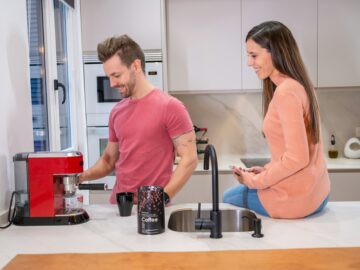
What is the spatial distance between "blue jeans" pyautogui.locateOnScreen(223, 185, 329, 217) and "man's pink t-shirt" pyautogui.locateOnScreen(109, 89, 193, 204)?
12.4 inches

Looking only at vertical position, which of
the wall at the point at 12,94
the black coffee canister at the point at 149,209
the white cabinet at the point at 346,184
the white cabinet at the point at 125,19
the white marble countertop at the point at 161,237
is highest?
the white cabinet at the point at 125,19

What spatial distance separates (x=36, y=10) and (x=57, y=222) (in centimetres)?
166

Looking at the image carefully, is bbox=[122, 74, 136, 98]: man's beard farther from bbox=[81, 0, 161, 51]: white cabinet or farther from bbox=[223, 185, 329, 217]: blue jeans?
bbox=[81, 0, 161, 51]: white cabinet

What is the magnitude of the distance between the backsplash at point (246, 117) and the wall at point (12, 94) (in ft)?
6.19

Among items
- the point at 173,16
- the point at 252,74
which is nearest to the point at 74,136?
the point at 173,16

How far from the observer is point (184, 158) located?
183 centimetres

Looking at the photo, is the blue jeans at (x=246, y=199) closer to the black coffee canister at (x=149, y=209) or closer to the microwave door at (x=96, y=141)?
the black coffee canister at (x=149, y=209)

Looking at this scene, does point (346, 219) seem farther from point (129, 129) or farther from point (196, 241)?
point (129, 129)

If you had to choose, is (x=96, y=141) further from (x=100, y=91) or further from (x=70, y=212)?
(x=70, y=212)

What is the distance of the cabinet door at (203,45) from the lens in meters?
3.25

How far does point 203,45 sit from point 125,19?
64 cm

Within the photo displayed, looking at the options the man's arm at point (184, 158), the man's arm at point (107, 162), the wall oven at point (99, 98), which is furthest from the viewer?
the wall oven at point (99, 98)

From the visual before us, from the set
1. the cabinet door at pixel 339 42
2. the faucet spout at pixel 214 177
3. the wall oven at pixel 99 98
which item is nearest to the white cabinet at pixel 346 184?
the cabinet door at pixel 339 42

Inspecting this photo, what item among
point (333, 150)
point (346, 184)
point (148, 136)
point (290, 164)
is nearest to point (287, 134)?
point (290, 164)
